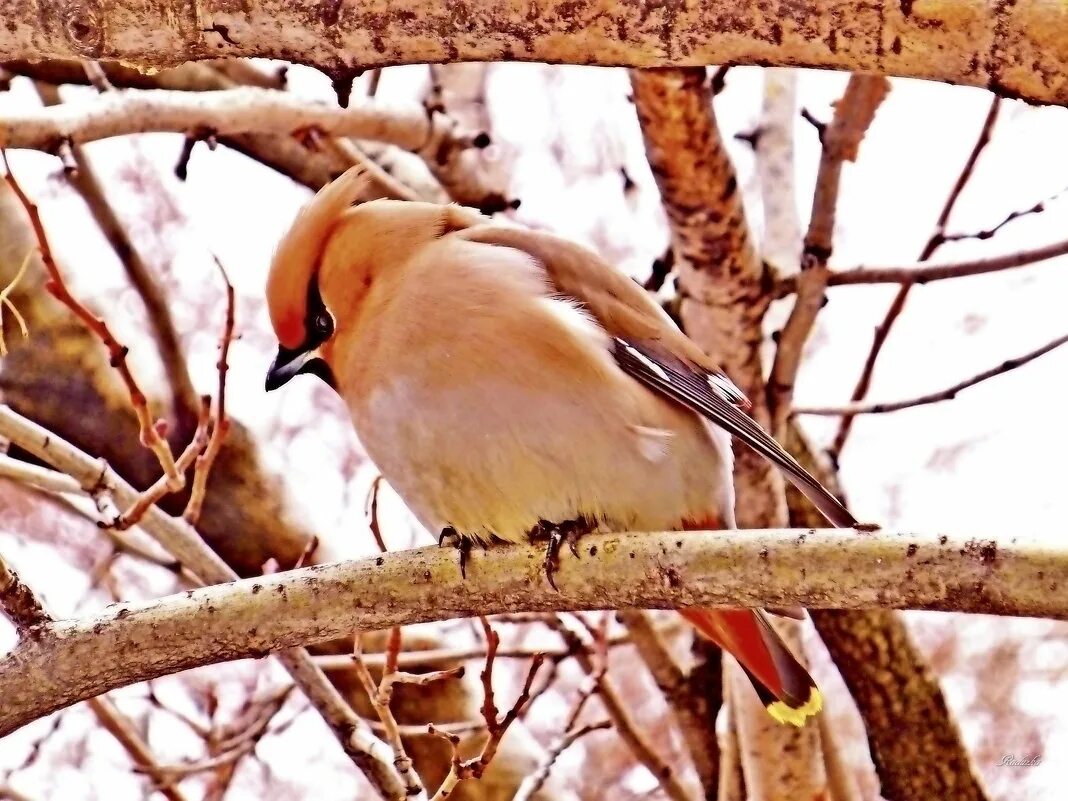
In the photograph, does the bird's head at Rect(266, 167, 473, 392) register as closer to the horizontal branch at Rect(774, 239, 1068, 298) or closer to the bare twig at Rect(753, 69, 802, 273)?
the horizontal branch at Rect(774, 239, 1068, 298)

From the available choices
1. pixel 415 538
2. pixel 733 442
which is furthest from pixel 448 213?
pixel 415 538

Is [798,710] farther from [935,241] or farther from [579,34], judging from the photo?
[579,34]

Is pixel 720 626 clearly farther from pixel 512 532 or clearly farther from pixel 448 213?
pixel 448 213

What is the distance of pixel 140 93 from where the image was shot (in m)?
2.65

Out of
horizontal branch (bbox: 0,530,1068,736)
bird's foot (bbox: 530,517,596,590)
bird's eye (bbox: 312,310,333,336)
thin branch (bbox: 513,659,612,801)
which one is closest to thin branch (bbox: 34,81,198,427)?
bird's eye (bbox: 312,310,333,336)

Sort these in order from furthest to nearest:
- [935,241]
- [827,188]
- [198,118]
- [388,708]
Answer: [935,241], [827,188], [198,118], [388,708]

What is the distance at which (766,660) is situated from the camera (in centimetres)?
256

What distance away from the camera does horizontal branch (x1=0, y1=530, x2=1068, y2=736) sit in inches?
63.7

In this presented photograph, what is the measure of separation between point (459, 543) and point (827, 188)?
132 centimetres

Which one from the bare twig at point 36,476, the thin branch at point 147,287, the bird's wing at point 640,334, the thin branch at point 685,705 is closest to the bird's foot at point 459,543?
the bird's wing at point 640,334

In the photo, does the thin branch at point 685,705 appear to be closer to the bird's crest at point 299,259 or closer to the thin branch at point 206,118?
the bird's crest at point 299,259

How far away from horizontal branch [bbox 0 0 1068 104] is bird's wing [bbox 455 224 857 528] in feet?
3.02

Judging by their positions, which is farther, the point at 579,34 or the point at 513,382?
the point at 513,382

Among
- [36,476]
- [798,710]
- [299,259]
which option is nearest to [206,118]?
[299,259]
